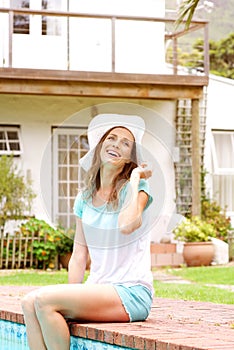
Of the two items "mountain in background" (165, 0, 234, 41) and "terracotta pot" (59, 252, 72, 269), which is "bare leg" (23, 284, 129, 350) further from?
"mountain in background" (165, 0, 234, 41)

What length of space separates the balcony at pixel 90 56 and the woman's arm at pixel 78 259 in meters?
9.24

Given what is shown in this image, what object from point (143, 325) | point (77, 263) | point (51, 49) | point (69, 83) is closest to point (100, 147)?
point (77, 263)

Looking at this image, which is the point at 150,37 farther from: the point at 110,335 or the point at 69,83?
the point at 110,335

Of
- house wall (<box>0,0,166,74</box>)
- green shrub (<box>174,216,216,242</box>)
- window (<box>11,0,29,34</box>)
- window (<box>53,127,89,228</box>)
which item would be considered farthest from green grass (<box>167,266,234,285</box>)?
window (<box>11,0,29,34</box>)

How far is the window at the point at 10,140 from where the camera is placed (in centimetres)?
1540

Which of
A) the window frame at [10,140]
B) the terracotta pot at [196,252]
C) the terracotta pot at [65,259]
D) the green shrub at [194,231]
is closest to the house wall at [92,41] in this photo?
the window frame at [10,140]

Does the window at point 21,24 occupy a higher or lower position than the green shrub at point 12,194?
higher

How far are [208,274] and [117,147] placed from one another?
796cm

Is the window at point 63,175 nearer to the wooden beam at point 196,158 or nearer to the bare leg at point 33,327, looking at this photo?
the wooden beam at point 196,158

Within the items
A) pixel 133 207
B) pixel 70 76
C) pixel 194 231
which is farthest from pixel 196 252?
pixel 133 207

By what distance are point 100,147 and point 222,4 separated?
5810 cm

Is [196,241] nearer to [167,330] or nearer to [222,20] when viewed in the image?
[167,330]

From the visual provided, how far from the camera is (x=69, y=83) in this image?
1465 cm

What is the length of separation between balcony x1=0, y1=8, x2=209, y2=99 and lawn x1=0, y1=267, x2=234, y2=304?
10.0 feet
